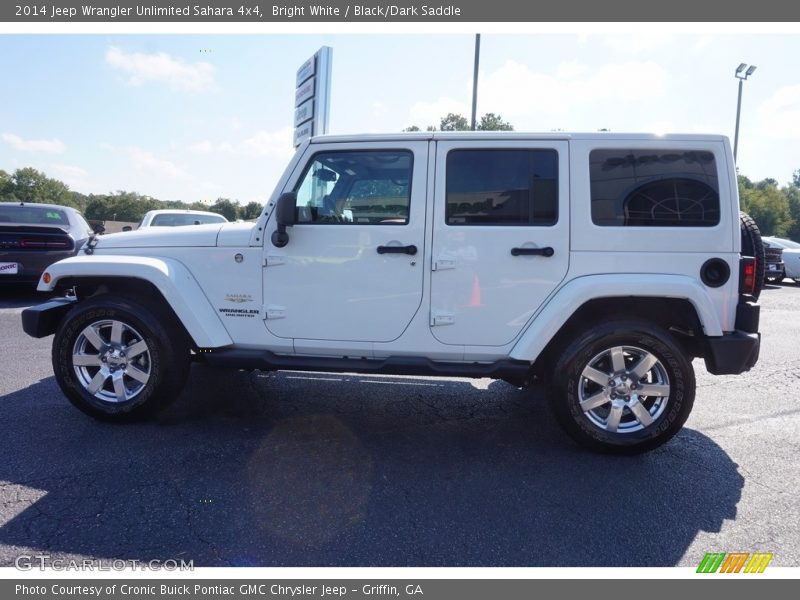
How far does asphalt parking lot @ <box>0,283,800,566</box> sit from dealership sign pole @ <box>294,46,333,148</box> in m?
7.20

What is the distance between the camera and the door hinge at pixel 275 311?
3.54m

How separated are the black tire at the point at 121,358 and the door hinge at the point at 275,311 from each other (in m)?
0.69

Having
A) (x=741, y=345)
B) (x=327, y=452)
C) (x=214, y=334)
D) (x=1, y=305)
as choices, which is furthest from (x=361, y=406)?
(x=1, y=305)

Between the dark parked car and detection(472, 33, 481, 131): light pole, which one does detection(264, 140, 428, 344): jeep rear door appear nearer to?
the dark parked car

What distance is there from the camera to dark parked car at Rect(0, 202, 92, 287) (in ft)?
27.0

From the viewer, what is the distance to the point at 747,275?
3.29 m

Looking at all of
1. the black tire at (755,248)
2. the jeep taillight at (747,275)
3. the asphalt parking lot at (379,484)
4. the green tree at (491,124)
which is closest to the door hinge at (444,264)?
the asphalt parking lot at (379,484)

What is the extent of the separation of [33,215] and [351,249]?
27.4ft

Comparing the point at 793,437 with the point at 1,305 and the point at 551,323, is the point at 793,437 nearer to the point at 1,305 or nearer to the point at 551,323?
the point at 551,323

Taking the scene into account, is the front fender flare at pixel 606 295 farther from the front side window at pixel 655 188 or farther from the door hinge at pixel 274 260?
the door hinge at pixel 274 260

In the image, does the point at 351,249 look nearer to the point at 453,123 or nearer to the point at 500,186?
the point at 500,186

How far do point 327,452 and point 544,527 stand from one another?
1431 mm

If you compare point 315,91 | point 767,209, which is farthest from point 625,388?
point 767,209

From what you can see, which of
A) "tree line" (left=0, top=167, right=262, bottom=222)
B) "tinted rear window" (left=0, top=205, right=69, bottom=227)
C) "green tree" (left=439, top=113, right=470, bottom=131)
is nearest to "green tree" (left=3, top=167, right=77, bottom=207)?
"tree line" (left=0, top=167, right=262, bottom=222)
